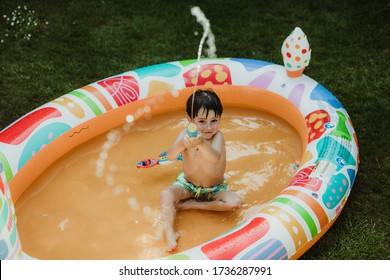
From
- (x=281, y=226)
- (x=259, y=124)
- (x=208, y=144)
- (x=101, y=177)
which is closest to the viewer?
(x=281, y=226)

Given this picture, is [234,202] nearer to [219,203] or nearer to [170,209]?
[219,203]

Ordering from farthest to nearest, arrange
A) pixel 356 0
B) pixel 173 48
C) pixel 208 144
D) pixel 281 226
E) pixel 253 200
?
pixel 356 0 < pixel 173 48 < pixel 253 200 < pixel 208 144 < pixel 281 226

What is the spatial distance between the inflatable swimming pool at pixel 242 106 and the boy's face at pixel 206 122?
0.50 meters

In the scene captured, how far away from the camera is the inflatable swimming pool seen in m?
2.70

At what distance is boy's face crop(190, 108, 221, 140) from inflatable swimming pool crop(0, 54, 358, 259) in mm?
495

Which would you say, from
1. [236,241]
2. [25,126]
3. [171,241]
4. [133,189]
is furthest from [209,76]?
[236,241]

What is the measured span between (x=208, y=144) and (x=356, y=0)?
133 inches

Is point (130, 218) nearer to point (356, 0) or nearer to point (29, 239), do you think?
point (29, 239)

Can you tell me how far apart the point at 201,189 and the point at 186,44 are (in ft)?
7.41

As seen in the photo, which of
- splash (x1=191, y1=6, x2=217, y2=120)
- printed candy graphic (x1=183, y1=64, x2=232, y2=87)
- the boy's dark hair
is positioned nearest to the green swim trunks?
the boy's dark hair

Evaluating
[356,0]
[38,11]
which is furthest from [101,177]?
[356,0]

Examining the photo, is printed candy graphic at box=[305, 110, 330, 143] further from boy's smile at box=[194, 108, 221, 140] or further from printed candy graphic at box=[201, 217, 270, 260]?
printed candy graphic at box=[201, 217, 270, 260]

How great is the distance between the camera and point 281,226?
2.77 metres

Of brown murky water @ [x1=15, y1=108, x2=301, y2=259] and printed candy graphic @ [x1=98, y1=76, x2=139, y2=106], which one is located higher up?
printed candy graphic @ [x1=98, y1=76, x2=139, y2=106]
